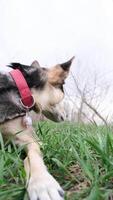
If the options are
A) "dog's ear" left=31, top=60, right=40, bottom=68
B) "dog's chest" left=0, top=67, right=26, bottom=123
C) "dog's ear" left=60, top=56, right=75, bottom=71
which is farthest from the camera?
"dog's ear" left=60, top=56, right=75, bottom=71

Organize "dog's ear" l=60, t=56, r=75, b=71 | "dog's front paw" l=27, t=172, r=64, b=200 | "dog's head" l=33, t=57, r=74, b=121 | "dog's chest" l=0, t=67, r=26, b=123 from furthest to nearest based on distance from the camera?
"dog's ear" l=60, t=56, r=75, b=71
"dog's head" l=33, t=57, r=74, b=121
"dog's chest" l=0, t=67, r=26, b=123
"dog's front paw" l=27, t=172, r=64, b=200

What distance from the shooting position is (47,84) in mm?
5953

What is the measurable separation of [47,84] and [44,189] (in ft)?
9.25

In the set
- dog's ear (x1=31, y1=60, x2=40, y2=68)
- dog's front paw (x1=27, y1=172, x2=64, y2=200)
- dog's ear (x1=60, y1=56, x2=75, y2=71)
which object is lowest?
dog's ear (x1=60, y1=56, x2=75, y2=71)

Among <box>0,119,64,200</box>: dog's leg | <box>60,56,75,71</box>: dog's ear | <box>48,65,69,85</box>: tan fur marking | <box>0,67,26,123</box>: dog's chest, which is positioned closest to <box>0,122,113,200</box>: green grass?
<box>0,119,64,200</box>: dog's leg

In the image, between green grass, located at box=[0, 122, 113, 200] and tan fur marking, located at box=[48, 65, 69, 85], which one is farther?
tan fur marking, located at box=[48, 65, 69, 85]

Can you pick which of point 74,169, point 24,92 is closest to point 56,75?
point 24,92

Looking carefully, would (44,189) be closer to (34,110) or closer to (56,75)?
(34,110)

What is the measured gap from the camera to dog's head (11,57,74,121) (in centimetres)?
562

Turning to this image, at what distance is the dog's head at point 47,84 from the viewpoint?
562 cm

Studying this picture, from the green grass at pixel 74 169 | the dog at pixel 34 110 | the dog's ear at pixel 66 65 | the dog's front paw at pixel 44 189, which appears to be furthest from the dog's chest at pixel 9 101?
the dog's front paw at pixel 44 189

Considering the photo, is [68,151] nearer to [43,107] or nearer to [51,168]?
[51,168]

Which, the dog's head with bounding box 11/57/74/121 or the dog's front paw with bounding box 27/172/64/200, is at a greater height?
the dog's front paw with bounding box 27/172/64/200

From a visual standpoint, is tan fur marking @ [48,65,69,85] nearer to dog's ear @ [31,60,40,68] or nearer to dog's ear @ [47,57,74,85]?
dog's ear @ [47,57,74,85]
